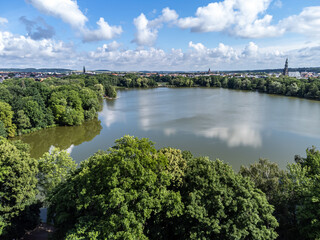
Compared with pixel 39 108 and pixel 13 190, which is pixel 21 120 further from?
pixel 13 190

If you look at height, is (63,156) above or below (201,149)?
above

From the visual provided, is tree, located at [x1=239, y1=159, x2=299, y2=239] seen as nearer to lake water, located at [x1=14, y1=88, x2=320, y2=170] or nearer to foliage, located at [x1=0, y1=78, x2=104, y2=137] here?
lake water, located at [x1=14, y1=88, x2=320, y2=170]

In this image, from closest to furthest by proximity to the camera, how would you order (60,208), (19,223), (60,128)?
(60,208) → (19,223) → (60,128)

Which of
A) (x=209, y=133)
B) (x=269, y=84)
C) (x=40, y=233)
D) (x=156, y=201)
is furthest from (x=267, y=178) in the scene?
(x=269, y=84)

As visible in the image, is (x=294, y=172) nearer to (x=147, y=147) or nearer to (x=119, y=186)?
(x=147, y=147)

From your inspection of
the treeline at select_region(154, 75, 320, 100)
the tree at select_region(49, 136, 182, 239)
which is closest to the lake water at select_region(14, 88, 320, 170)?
the tree at select_region(49, 136, 182, 239)

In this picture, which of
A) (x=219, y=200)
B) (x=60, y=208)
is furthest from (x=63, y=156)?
(x=219, y=200)

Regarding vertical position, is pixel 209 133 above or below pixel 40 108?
below
